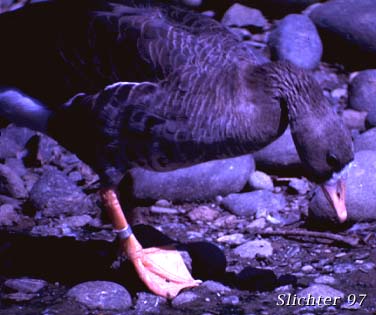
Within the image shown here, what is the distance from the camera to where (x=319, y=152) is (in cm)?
455

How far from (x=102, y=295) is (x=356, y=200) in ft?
6.73

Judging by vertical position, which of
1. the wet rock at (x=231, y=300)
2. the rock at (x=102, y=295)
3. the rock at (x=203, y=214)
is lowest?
the rock at (x=203, y=214)

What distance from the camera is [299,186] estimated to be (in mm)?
6086

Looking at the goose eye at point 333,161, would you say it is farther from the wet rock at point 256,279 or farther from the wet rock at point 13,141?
the wet rock at point 13,141

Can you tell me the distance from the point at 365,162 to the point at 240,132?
1.30 metres

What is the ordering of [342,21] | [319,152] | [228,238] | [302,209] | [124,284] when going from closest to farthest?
[319,152] → [124,284] → [228,238] → [302,209] → [342,21]

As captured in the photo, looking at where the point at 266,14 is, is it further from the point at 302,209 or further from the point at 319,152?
the point at 319,152

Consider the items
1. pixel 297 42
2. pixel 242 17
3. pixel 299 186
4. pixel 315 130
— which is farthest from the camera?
pixel 242 17

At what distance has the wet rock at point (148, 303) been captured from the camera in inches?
183

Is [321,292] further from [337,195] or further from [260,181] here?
[260,181]

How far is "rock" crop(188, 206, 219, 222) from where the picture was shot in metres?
5.82

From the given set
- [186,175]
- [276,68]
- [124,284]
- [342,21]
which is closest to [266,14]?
[342,21]

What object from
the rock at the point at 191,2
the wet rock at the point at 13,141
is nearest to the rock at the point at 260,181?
the wet rock at the point at 13,141

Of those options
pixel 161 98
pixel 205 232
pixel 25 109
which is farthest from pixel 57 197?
pixel 161 98
